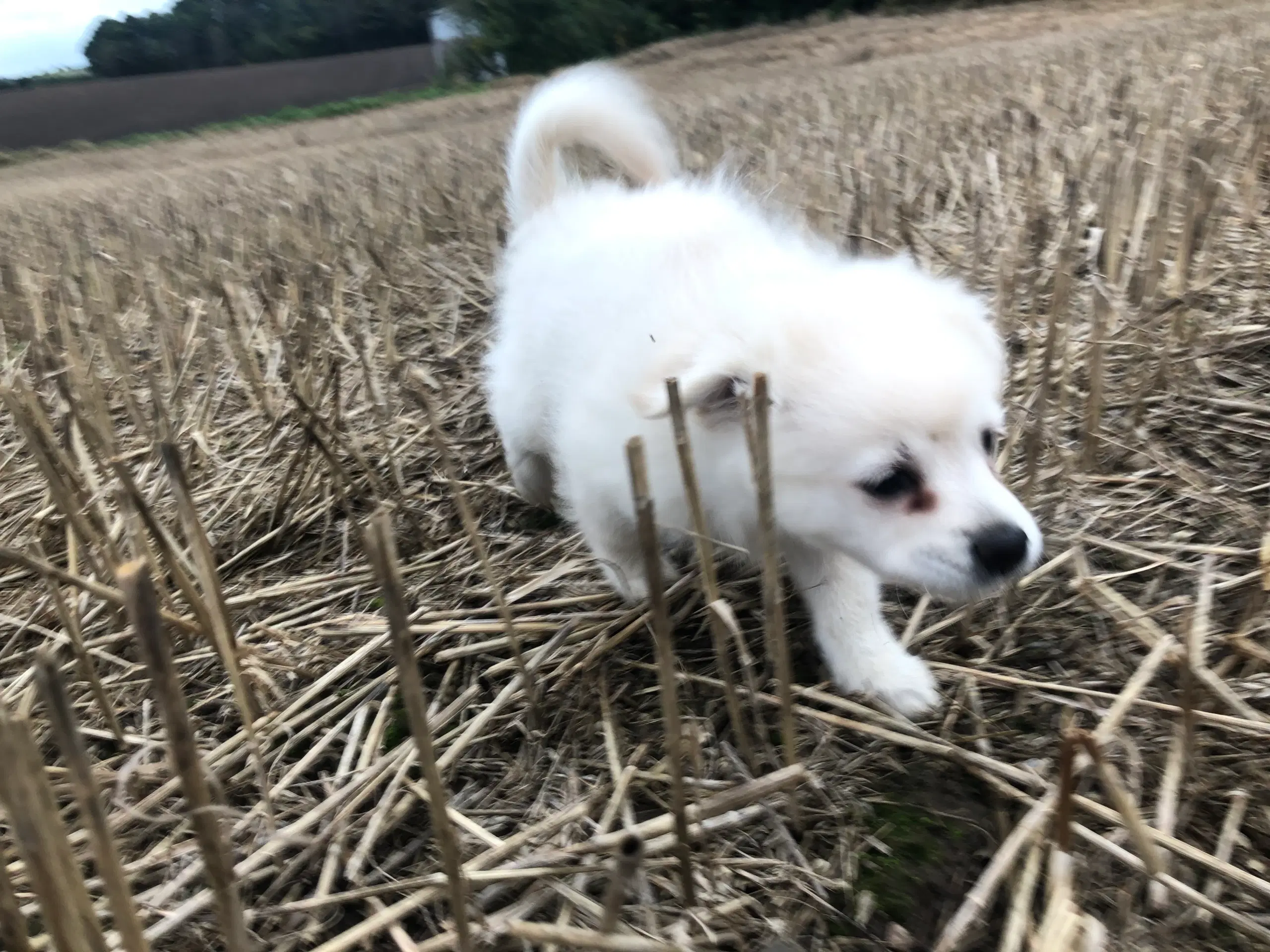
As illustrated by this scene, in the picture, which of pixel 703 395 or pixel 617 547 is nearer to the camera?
pixel 703 395

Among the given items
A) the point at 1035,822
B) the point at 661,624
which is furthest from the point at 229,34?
the point at 1035,822

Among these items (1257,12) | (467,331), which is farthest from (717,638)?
(1257,12)

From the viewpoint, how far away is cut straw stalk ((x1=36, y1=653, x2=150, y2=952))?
630 mm

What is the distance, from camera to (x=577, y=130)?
7.45 ft

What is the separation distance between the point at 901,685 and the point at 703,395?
1.75 feet

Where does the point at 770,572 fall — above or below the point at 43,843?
below

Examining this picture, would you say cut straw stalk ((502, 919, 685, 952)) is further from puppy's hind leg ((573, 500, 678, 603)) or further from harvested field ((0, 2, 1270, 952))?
puppy's hind leg ((573, 500, 678, 603))

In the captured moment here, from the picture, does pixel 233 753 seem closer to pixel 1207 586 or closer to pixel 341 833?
pixel 341 833

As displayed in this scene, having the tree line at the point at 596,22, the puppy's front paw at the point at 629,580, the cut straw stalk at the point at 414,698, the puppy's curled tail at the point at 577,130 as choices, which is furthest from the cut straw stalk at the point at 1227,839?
the tree line at the point at 596,22

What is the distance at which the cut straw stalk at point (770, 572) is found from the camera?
41.9 inches

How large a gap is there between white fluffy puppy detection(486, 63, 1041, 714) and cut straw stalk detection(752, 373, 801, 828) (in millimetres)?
243

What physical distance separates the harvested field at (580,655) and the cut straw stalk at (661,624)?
0.03 meters

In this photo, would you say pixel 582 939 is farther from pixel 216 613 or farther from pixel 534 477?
pixel 534 477

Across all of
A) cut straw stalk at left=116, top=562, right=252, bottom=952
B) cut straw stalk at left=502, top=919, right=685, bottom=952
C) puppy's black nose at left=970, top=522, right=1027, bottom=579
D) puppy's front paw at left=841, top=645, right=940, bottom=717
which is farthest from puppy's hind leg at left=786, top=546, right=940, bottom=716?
cut straw stalk at left=116, top=562, right=252, bottom=952
